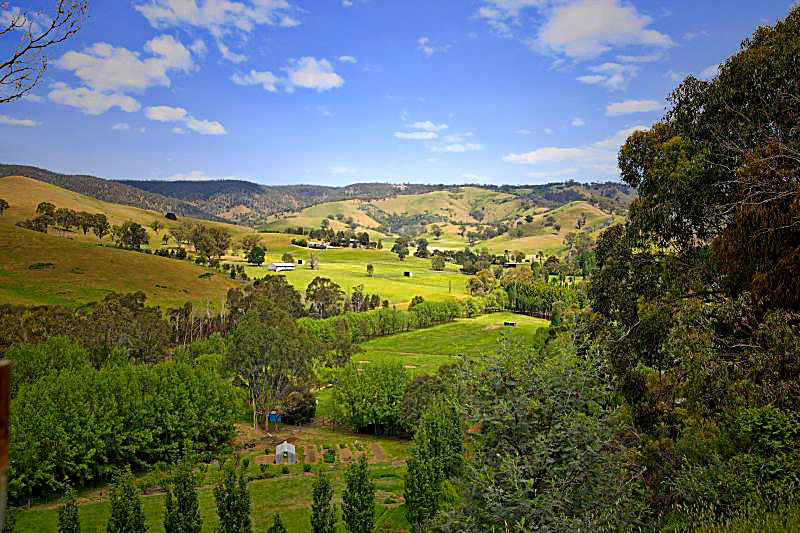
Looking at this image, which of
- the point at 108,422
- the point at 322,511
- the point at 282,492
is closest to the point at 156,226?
the point at 108,422

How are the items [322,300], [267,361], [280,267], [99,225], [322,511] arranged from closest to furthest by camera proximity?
[322,511] → [267,361] → [322,300] → [99,225] → [280,267]

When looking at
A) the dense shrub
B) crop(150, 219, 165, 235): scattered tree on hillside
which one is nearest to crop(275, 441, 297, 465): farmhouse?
the dense shrub

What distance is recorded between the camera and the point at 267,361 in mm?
55500

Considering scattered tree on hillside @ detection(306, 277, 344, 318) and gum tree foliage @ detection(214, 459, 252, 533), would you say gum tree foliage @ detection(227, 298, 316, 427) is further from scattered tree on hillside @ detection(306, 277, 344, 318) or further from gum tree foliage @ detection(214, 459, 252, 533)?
scattered tree on hillside @ detection(306, 277, 344, 318)

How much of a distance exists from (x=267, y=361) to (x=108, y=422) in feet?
56.5

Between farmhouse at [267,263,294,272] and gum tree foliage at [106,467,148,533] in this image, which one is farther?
farmhouse at [267,263,294,272]

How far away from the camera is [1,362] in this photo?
1.53m

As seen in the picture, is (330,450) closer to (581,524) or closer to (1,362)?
(581,524)

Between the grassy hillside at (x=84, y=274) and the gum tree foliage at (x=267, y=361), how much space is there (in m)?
36.6

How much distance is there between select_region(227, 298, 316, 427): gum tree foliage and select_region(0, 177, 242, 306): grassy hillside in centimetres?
3659

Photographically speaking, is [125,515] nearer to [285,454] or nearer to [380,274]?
[285,454]

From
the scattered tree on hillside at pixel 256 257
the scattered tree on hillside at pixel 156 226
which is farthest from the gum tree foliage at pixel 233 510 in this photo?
the scattered tree on hillside at pixel 156 226

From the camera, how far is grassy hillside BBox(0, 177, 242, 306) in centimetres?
8025

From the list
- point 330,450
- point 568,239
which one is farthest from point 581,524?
point 568,239
